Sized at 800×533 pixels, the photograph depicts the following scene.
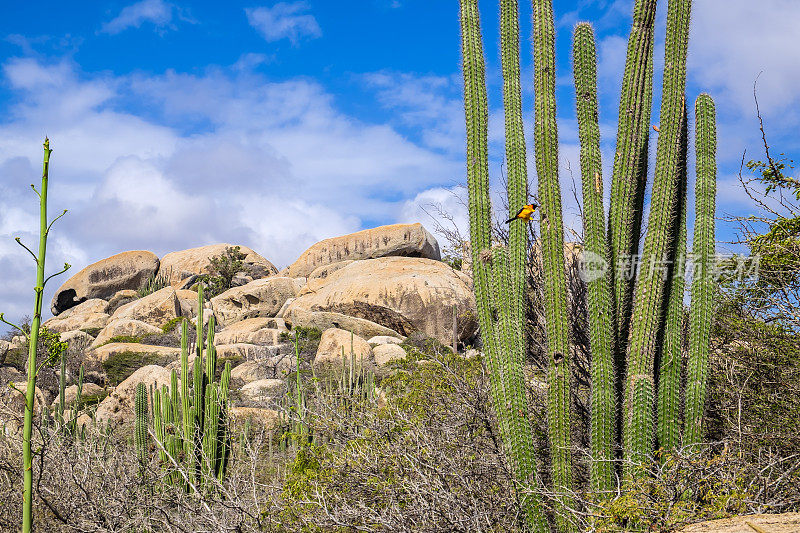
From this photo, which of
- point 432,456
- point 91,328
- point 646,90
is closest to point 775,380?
point 646,90

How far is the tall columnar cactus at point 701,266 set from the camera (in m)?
4.69

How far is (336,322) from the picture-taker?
24062 millimetres

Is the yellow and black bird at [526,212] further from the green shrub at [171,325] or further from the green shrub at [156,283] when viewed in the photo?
the green shrub at [156,283]

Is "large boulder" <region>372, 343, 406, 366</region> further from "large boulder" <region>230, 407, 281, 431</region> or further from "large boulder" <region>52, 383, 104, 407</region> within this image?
"large boulder" <region>52, 383, 104, 407</region>

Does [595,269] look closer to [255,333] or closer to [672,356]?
[672,356]

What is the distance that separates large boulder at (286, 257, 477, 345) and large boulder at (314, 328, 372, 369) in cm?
409

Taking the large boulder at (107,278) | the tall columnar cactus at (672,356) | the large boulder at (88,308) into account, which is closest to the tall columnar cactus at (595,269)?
the tall columnar cactus at (672,356)

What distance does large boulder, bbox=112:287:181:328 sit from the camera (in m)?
29.1

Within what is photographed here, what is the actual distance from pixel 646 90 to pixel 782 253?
9.37 ft

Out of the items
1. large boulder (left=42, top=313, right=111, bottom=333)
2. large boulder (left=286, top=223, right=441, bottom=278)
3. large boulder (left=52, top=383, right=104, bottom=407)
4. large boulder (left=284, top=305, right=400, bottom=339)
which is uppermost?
large boulder (left=286, top=223, right=441, bottom=278)

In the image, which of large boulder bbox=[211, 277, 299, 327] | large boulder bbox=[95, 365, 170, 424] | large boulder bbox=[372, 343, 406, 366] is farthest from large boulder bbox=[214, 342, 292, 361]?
large boulder bbox=[211, 277, 299, 327]

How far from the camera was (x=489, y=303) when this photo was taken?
500cm

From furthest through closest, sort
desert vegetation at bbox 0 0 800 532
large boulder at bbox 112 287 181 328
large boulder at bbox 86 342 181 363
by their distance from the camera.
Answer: large boulder at bbox 112 287 181 328 → large boulder at bbox 86 342 181 363 → desert vegetation at bbox 0 0 800 532

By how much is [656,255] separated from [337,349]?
14.9 metres
